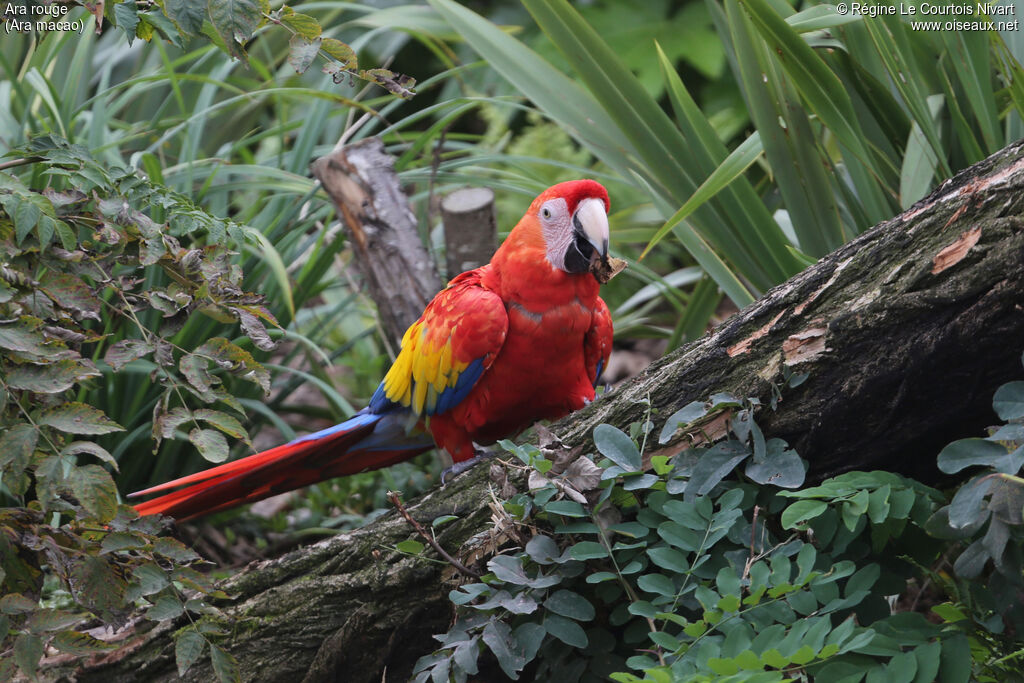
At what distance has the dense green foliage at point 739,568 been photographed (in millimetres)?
833

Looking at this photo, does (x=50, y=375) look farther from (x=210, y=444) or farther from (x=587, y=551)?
(x=587, y=551)

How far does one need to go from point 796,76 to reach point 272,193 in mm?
1423

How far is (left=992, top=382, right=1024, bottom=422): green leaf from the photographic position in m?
0.86

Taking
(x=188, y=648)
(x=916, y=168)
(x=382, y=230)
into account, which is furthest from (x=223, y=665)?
(x=916, y=168)

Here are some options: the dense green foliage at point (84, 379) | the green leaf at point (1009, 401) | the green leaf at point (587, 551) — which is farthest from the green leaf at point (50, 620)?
the green leaf at point (1009, 401)

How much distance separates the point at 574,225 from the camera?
1.56 meters

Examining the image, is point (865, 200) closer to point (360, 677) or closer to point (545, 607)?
point (545, 607)

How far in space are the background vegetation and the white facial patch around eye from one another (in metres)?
0.17

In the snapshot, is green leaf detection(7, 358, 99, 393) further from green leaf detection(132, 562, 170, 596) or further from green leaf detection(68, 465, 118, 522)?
green leaf detection(132, 562, 170, 596)

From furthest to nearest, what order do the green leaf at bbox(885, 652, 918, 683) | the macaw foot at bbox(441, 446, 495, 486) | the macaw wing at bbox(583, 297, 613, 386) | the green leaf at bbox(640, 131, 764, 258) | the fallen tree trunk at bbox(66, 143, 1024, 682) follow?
the macaw wing at bbox(583, 297, 613, 386) → the green leaf at bbox(640, 131, 764, 258) → the macaw foot at bbox(441, 446, 495, 486) → the fallen tree trunk at bbox(66, 143, 1024, 682) → the green leaf at bbox(885, 652, 918, 683)

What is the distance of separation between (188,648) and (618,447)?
646mm

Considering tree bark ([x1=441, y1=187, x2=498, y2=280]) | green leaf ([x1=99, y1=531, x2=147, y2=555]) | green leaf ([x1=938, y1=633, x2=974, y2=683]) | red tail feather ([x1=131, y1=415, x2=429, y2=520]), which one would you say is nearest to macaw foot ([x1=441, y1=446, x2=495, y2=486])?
red tail feather ([x1=131, y1=415, x2=429, y2=520])

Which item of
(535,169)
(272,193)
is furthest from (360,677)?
(535,169)

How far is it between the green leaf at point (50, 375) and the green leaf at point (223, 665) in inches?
16.1
